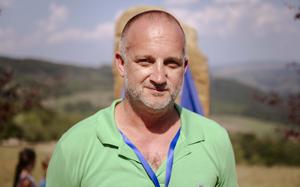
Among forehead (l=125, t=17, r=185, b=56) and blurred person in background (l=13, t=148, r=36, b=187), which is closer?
forehead (l=125, t=17, r=185, b=56)

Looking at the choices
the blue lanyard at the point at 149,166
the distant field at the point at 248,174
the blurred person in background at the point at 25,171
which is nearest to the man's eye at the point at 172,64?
the blue lanyard at the point at 149,166

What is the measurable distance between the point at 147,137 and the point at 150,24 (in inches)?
21.1

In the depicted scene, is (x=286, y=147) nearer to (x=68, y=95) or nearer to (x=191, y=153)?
(x=191, y=153)

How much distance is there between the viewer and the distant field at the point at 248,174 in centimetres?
966

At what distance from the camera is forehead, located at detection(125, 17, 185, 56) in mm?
2133

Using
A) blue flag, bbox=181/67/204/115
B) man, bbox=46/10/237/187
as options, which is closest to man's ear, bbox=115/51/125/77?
man, bbox=46/10/237/187

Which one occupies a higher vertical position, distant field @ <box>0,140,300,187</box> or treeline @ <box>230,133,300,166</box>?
distant field @ <box>0,140,300,187</box>

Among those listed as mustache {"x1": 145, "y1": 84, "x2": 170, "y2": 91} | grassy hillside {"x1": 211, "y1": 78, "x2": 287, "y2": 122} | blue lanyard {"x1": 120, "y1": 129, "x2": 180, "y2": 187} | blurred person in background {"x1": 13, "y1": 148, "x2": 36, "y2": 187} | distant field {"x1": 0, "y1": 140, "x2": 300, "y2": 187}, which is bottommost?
grassy hillside {"x1": 211, "y1": 78, "x2": 287, "y2": 122}

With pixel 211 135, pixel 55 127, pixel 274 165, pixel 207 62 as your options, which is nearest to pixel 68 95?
pixel 55 127

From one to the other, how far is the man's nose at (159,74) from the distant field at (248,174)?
736 centimetres

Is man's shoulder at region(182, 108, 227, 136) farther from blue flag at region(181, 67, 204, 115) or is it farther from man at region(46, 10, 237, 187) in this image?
blue flag at region(181, 67, 204, 115)

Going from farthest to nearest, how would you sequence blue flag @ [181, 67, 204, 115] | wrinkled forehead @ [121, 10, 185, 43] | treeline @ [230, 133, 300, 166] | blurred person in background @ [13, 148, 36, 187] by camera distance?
treeline @ [230, 133, 300, 166], blurred person in background @ [13, 148, 36, 187], blue flag @ [181, 67, 204, 115], wrinkled forehead @ [121, 10, 185, 43]

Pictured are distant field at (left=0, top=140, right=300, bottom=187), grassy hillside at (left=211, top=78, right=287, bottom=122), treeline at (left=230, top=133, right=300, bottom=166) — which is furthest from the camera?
grassy hillside at (left=211, top=78, right=287, bottom=122)

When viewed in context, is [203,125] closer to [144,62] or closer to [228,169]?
[228,169]
